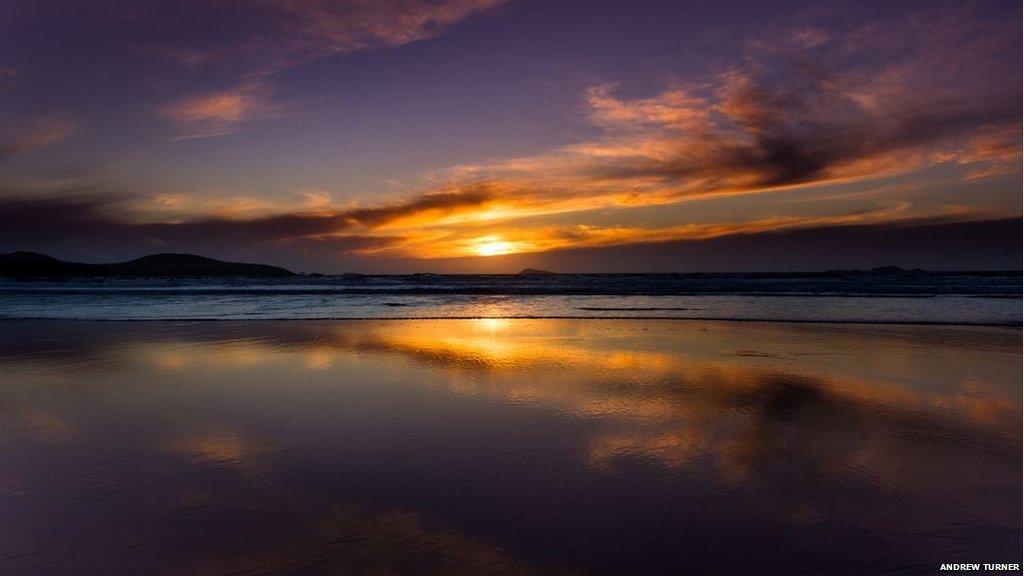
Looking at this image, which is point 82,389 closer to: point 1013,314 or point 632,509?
point 632,509

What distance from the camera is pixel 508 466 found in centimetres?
516

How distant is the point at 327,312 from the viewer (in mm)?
23281

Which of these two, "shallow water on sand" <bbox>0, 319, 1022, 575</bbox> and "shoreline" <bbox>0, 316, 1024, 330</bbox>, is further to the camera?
"shoreline" <bbox>0, 316, 1024, 330</bbox>

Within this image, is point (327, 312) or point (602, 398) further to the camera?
point (327, 312)

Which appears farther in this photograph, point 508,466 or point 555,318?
point 555,318

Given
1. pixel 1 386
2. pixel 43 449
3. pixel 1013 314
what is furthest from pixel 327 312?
pixel 1013 314

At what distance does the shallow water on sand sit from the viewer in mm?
3727

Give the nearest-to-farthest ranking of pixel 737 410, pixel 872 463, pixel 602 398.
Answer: pixel 872 463 < pixel 737 410 < pixel 602 398

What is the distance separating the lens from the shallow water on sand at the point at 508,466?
3727 millimetres

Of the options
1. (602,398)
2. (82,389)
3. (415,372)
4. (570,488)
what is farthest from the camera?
(415,372)

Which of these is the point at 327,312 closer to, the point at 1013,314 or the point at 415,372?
the point at 415,372

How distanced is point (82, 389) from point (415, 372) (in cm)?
481

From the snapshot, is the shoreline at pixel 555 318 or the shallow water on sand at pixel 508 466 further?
the shoreline at pixel 555 318

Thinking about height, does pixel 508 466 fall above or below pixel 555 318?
below
